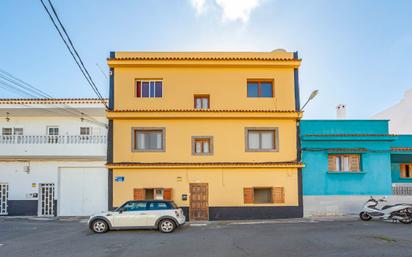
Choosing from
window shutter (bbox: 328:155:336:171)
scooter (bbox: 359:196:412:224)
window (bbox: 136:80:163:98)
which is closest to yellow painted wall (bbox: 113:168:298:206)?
window shutter (bbox: 328:155:336:171)

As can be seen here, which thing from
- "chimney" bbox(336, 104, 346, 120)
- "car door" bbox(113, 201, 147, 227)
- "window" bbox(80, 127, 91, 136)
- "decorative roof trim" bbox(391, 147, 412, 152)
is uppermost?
"chimney" bbox(336, 104, 346, 120)

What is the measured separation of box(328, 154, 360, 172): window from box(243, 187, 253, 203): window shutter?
16.3 feet

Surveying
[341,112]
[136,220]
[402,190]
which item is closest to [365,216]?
[402,190]

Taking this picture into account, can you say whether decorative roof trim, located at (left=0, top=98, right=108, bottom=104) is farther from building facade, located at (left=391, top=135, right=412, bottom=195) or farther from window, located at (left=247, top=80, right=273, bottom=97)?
building facade, located at (left=391, top=135, right=412, bottom=195)

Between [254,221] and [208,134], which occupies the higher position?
[208,134]

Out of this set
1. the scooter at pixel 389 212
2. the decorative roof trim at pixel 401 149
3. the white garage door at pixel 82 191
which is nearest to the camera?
the scooter at pixel 389 212

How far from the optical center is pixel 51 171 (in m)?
17.8

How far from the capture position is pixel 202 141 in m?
16.9

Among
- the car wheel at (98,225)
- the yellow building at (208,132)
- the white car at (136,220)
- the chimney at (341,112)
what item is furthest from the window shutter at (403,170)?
the car wheel at (98,225)

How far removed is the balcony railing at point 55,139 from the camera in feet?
57.9

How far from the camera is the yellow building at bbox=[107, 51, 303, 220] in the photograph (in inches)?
640

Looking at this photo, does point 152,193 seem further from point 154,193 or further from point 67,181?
point 67,181

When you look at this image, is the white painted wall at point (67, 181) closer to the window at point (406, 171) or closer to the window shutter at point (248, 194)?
the window shutter at point (248, 194)

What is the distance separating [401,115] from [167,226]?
3347cm
